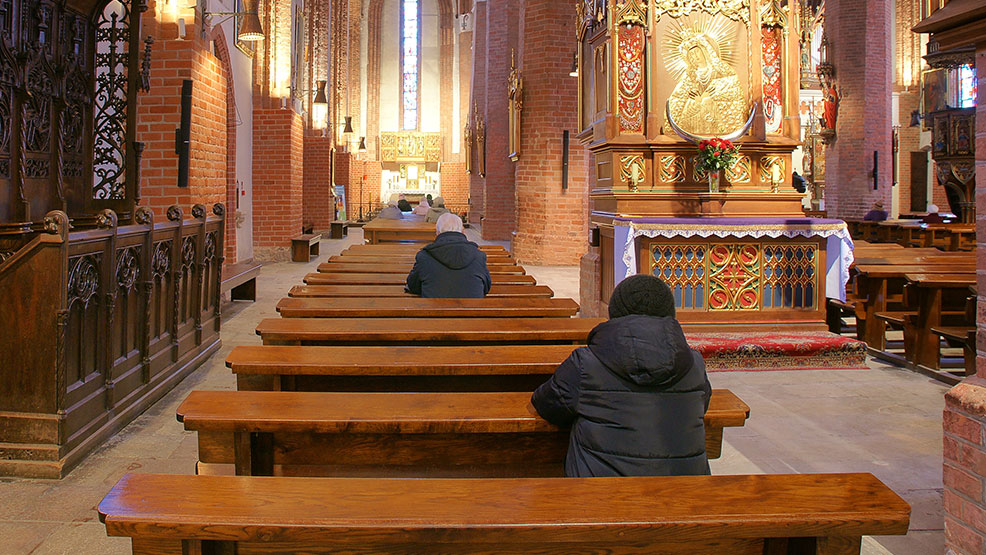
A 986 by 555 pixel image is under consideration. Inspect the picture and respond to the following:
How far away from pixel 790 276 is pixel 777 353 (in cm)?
107

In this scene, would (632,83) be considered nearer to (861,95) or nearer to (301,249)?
(301,249)

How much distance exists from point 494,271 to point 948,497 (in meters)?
4.67

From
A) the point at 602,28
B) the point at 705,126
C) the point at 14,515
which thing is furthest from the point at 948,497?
the point at 602,28

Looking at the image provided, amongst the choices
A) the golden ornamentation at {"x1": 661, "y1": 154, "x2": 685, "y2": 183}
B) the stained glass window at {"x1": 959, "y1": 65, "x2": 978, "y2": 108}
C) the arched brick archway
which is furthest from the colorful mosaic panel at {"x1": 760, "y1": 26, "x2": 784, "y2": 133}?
the stained glass window at {"x1": 959, "y1": 65, "x2": 978, "y2": 108}

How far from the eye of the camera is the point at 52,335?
3775mm

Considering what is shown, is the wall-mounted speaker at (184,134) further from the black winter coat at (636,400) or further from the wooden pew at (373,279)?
the black winter coat at (636,400)

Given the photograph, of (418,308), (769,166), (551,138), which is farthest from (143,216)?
(551,138)

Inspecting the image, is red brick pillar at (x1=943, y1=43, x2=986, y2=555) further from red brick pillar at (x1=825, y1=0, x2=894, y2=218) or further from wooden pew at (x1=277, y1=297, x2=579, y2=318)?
red brick pillar at (x1=825, y1=0, x2=894, y2=218)

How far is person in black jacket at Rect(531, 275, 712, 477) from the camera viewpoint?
2.20 meters

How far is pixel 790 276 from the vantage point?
7.21m

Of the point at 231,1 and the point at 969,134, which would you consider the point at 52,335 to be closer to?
the point at 231,1

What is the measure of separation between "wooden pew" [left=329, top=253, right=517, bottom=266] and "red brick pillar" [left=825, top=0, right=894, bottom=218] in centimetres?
1364

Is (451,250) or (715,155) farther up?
(715,155)

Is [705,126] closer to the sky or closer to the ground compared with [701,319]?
closer to the sky
